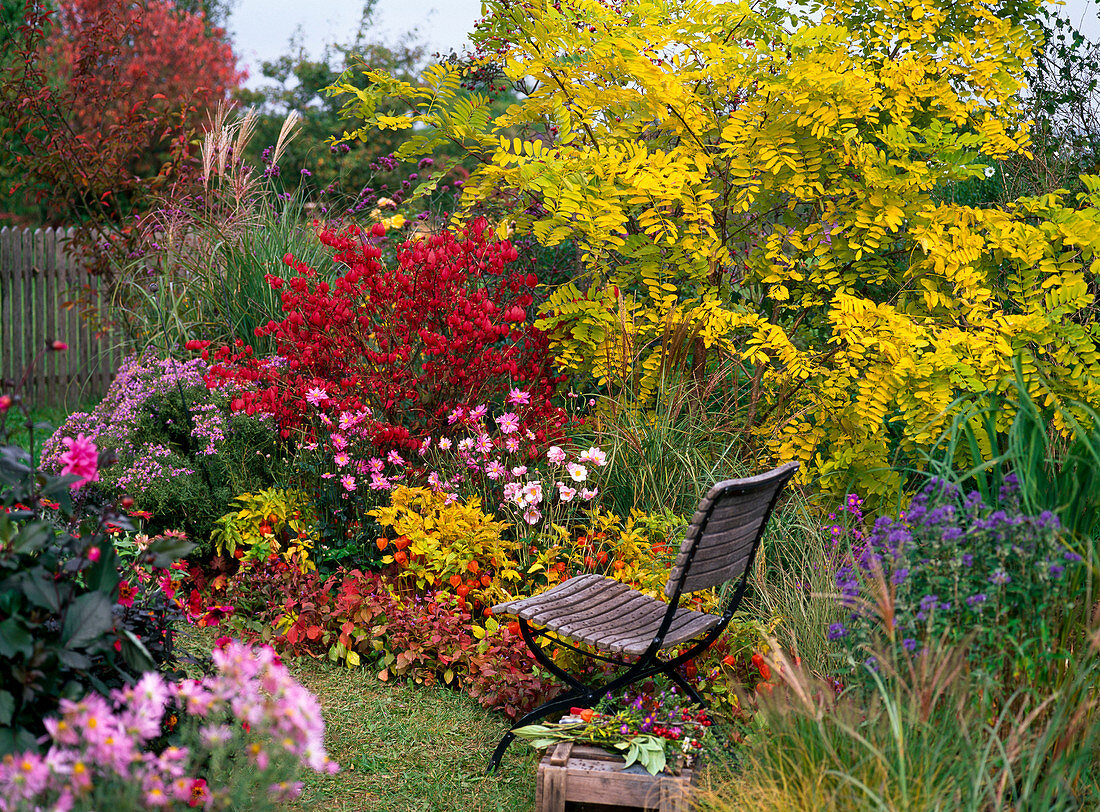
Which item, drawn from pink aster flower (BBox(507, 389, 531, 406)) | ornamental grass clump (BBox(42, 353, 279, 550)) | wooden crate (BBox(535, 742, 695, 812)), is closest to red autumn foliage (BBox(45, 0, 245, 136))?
ornamental grass clump (BBox(42, 353, 279, 550))

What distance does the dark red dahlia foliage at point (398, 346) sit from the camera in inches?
184

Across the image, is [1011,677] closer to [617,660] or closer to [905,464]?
[617,660]

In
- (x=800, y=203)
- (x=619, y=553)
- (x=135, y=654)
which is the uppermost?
(x=800, y=203)

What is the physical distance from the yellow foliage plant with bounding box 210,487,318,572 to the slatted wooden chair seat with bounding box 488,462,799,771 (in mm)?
1539

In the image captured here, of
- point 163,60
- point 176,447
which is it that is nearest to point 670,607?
point 176,447

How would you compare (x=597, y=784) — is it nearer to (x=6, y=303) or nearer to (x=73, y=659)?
(x=73, y=659)

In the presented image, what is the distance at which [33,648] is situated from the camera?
203 cm

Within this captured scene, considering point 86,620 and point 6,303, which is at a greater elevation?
point 6,303

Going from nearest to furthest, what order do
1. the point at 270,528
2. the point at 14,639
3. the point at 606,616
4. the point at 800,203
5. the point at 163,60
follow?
the point at 14,639 < the point at 606,616 < the point at 270,528 < the point at 800,203 < the point at 163,60

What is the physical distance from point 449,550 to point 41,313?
8714 mm

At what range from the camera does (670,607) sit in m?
2.90

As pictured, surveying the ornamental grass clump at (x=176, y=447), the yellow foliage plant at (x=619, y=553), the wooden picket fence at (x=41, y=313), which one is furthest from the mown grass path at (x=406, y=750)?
the wooden picket fence at (x=41, y=313)

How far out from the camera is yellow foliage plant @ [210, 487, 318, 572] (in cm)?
439

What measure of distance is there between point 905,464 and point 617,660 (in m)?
2.31
